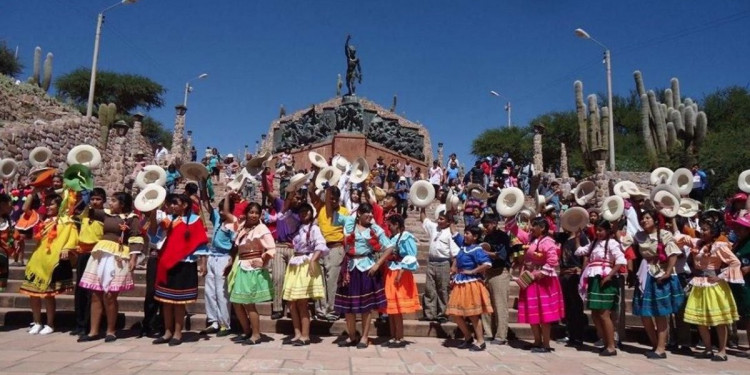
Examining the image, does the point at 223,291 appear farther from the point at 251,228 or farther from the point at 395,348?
the point at 395,348

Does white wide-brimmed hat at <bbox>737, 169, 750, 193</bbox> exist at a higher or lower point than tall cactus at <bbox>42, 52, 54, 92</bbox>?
lower

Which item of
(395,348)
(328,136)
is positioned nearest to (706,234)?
(395,348)

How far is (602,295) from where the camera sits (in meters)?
5.54

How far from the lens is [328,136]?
22359 millimetres

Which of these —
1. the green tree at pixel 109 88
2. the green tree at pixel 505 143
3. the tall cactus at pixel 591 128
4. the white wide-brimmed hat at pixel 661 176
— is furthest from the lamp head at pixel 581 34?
the green tree at pixel 109 88

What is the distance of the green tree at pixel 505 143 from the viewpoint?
149 feet

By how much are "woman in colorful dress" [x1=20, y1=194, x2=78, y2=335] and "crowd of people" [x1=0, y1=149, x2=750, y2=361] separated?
0.05 ft

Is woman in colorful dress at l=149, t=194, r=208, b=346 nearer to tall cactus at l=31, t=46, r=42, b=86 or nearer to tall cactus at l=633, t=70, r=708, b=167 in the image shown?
tall cactus at l=633, t=70, r=708, b=167

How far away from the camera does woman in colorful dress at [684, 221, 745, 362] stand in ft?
17.8

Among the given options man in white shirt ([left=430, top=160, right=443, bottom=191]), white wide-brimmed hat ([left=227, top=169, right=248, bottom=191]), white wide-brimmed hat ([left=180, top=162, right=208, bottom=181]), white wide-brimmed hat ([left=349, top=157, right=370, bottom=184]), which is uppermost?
man in white shirt ([left=430, top=160, right=443, bottom=191])

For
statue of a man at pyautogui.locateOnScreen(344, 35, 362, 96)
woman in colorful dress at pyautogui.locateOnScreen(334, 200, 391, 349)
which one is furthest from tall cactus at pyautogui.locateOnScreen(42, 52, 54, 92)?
woman in colorful dress at pyautogui.locateOnScreen(334, 200, 391, 349)

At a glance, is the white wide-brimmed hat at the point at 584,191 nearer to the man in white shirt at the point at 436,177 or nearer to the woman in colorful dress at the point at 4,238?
the woman in colorful dress at the point at 4,238

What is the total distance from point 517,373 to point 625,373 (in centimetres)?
109

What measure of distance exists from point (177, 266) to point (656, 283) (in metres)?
5.46
